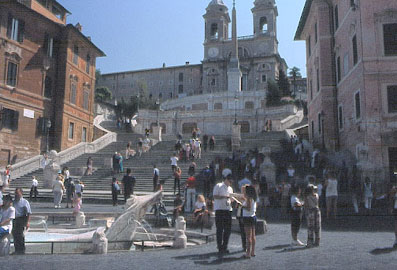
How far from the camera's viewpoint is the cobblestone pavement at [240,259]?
6.58 metres

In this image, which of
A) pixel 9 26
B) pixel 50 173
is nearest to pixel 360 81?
pixel 50 173

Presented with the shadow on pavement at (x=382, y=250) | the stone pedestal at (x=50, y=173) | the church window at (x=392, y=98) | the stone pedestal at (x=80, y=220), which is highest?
the church window at (x=392, y=98)

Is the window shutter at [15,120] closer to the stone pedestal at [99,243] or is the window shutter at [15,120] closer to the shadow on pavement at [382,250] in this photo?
the stone pedestal at [99,243]

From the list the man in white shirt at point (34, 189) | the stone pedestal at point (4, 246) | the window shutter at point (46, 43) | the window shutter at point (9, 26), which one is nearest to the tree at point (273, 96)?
the window shutter at point (46, 43)

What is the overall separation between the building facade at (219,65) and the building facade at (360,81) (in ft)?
165

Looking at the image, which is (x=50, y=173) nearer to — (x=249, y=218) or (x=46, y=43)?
(x=46, y=43)

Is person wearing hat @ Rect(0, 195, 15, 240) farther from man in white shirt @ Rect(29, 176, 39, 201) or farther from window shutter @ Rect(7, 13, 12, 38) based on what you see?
window shutter @ Rect(7, 13, 12, 38)

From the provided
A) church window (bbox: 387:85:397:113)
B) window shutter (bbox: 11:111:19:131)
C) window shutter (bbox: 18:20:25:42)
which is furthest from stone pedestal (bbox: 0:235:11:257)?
window shutter (bbox: 18:20:25:42)

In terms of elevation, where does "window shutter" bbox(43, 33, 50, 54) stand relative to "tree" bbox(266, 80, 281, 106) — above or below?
below

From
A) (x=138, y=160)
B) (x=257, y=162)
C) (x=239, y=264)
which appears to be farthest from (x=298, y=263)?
(x=138, y=160)

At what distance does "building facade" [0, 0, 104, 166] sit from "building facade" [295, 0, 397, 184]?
2077 centimetres

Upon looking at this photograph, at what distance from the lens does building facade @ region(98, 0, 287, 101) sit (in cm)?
8094

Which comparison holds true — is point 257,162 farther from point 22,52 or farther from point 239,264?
point 22,52

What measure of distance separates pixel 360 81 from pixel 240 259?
15557mm
